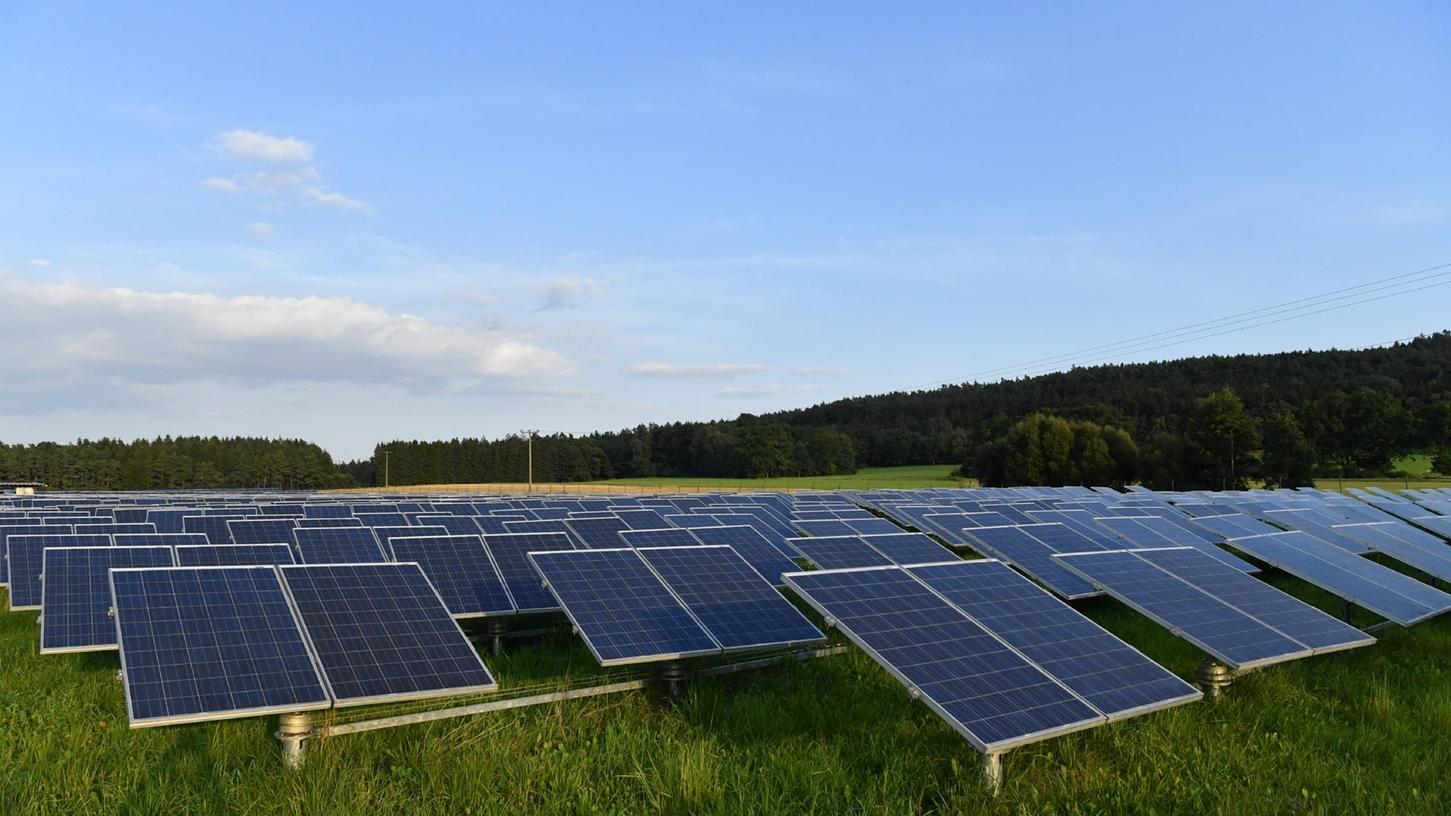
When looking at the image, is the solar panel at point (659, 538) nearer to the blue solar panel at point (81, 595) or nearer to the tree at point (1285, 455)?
the blue solar panel at point (81, 595)

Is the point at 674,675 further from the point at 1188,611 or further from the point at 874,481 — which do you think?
the point at 874,481

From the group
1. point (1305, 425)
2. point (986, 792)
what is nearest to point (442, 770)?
point (986, 792)

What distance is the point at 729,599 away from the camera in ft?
29.1

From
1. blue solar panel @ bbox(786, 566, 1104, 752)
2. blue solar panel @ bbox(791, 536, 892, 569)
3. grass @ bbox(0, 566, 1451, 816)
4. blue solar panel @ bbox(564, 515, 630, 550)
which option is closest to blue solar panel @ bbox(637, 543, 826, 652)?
grass @ bbox(0, 566, 1451, 816)

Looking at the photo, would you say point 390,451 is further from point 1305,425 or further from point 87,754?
point 87,754

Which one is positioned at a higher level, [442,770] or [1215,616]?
[1215,616]

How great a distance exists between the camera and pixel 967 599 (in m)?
7.61

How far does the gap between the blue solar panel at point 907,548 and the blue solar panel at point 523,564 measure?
410 cm

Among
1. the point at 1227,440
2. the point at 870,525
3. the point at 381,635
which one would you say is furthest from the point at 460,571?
the point at 1227,440

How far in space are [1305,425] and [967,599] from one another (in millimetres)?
104241

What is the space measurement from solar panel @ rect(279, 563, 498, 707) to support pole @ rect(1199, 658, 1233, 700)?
6.25 metres

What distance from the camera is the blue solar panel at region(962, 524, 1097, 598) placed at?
11.0 meters

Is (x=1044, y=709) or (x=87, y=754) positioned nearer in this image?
(x=1044, y=709)

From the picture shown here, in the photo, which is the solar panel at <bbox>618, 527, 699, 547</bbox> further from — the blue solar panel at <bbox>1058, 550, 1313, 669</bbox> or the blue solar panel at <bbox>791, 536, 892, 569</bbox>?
the blue solar panel at <bbox>1058, 550, 1313, 669</bbox>
